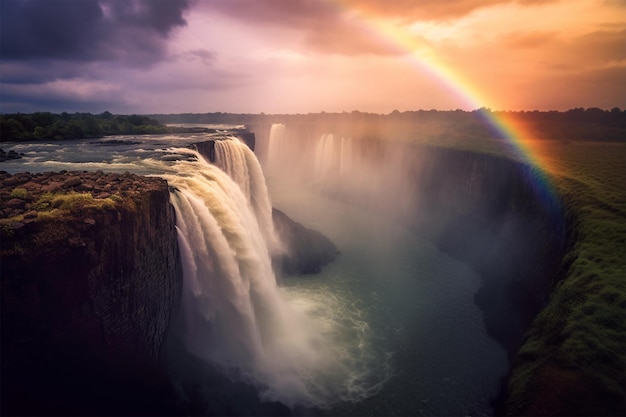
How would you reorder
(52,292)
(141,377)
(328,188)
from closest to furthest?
(52,292), (141,377), (328,188)

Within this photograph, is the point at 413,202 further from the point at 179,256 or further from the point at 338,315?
the point at 179,256

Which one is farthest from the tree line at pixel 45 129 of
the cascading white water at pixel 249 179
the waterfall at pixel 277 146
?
the waterfall at pixel 277 146

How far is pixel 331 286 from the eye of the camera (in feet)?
92.5

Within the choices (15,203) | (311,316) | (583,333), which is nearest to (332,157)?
(311,316)

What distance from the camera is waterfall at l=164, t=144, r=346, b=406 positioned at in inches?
660

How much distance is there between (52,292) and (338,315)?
17.5m

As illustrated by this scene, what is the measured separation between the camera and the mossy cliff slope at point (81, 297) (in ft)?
29.2

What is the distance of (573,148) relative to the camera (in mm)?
52094

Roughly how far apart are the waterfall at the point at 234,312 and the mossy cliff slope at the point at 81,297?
9.02ft

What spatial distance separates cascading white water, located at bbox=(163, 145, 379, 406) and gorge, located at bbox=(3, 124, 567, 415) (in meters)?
0.06

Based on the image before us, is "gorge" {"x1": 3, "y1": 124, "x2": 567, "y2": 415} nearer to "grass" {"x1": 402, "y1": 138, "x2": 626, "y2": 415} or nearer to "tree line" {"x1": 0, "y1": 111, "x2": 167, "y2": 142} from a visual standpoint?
"grass" {"x1": 402, "y1": 138, "x2": 626, "y2": 415}

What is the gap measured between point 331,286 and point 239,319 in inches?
448

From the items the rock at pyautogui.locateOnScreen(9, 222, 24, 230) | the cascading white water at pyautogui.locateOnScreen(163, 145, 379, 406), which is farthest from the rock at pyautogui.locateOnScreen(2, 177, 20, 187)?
the rock at pyautogui.locateOnScreen(9, 222, 24, 230)

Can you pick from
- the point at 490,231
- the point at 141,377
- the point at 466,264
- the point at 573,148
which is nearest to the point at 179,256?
the point at 141,377
